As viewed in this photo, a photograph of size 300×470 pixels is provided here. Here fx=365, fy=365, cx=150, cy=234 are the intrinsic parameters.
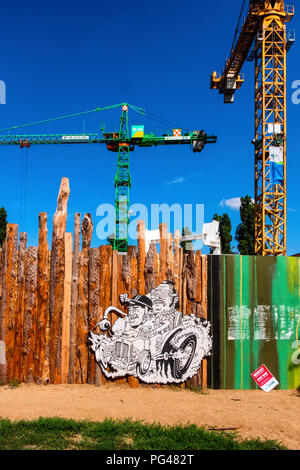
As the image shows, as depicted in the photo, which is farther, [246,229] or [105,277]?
[246,229]

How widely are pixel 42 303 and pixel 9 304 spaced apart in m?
0.70

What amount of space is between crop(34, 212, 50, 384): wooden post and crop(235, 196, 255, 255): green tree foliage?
2435 centimetres

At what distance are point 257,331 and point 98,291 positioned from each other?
3.21 m

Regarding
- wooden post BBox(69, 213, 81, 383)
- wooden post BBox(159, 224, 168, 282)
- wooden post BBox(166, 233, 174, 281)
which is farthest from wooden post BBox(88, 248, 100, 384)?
wooden post BBox(166, 233, 174, 281)

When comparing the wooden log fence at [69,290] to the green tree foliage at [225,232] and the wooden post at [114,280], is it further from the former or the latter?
the green tree foliage at [225,232]

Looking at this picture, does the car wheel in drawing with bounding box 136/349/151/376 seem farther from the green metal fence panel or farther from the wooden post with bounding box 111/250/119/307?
the green metal fence panel

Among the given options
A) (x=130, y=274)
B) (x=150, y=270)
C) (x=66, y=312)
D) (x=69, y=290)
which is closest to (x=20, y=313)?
(x=66, y=312)

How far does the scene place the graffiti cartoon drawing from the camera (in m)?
6.95

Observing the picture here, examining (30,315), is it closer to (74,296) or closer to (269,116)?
(74,296)

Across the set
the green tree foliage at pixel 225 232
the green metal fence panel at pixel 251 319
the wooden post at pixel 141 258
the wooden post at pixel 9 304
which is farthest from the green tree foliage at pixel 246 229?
the wooden post at pixel 9 304

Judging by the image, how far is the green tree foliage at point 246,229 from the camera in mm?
29703

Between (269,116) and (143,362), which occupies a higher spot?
(269,116)

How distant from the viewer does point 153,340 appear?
705 cm
